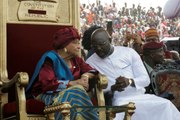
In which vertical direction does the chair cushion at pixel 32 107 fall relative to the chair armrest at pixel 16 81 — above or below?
below

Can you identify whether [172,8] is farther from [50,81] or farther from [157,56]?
[50,81]

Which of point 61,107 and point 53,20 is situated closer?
point 61,107

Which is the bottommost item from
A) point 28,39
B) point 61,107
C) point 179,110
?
point 179,110

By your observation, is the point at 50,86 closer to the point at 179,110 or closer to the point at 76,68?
the point at 76,68

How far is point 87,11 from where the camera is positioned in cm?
1756

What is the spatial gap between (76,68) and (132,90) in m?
0.70

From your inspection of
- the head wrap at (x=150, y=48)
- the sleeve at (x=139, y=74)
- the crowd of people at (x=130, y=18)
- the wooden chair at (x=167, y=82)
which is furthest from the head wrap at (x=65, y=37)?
the crowd of people at (x=130, y=18)

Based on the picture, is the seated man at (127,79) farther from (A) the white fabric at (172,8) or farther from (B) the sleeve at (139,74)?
(A) the white fabric at (172,8)

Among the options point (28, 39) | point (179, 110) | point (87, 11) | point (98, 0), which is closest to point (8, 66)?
point (28, 39)

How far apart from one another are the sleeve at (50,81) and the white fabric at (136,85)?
80cm

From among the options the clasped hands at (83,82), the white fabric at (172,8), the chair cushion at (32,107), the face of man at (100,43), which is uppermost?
the white fabric at (172,8)

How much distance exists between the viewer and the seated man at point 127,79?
15.2 ft

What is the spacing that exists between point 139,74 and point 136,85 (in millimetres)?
167

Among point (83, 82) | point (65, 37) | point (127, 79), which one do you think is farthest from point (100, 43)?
point (83, 82)
